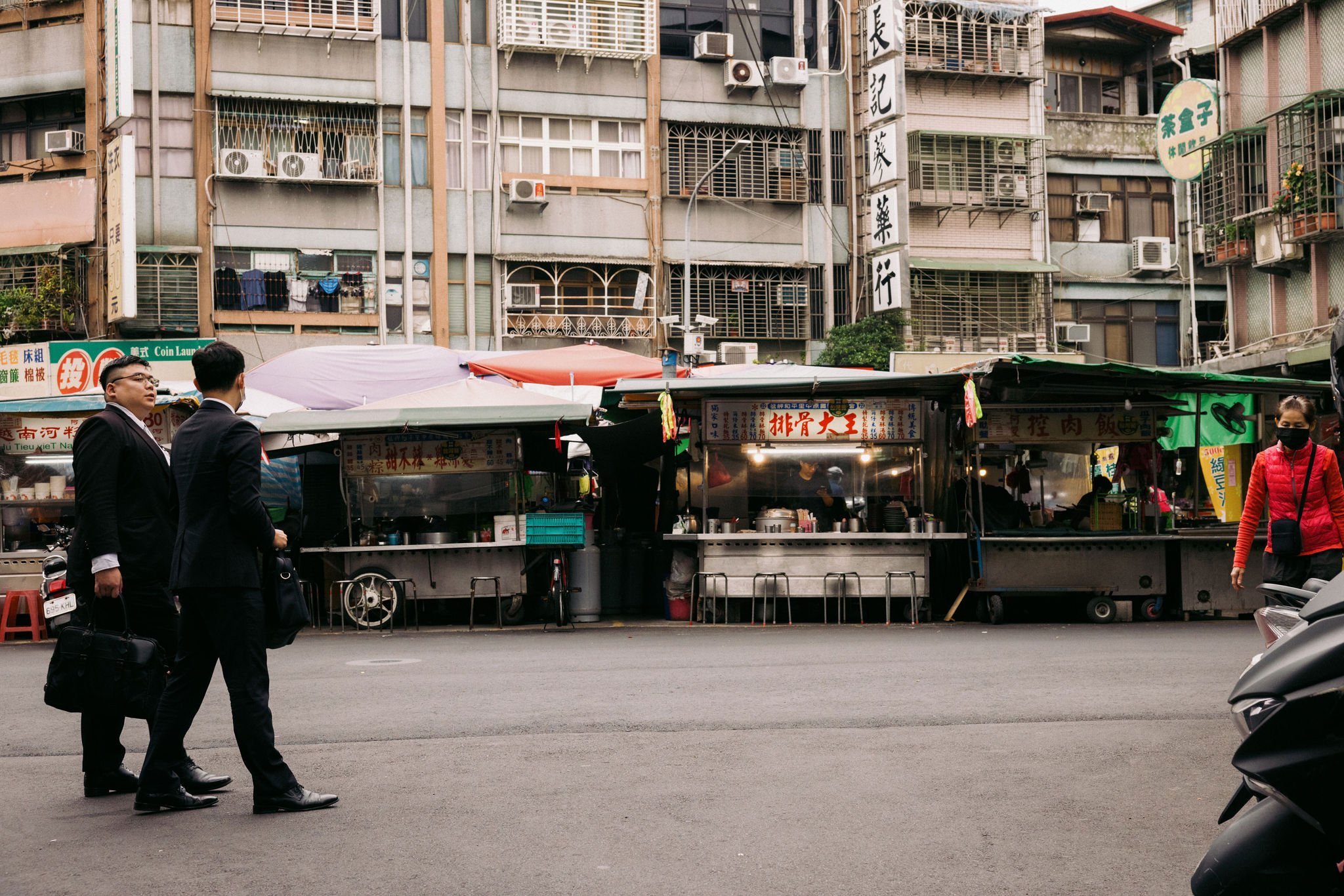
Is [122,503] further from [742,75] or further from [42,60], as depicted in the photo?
[742,75]

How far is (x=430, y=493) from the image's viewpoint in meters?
17.8

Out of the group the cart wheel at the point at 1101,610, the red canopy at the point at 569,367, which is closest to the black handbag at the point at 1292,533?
the cart wheel at the point at 1101,610

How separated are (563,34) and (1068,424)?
1892cm

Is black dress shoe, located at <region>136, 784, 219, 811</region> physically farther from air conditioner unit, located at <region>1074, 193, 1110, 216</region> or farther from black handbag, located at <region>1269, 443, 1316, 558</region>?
air conditioner unit, located at <region>1074, 193, 1110, 216</region>

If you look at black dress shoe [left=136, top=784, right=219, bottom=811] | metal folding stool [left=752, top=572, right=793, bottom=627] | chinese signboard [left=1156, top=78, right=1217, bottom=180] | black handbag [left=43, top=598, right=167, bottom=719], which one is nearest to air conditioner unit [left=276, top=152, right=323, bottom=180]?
Answer: chinese signboard [left=1156, top=78, right=1217, bottom=180]

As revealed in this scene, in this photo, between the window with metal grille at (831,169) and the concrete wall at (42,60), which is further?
the window with metal grille at (831,169)

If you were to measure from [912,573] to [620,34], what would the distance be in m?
19.7

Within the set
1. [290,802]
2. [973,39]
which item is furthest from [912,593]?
[973,39]

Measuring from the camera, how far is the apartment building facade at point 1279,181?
23.6 metres

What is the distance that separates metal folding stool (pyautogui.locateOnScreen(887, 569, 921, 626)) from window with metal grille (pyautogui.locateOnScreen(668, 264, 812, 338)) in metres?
16.5

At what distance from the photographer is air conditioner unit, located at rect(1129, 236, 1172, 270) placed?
36.0 meters

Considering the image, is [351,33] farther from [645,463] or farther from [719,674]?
[719,674]

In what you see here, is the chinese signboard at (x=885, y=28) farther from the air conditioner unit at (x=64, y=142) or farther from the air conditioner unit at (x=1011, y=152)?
the air conditioner unit at (x=64, y=142)

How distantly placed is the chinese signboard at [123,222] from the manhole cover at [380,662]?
55.4ft
